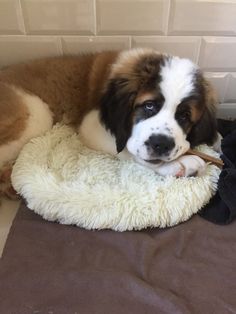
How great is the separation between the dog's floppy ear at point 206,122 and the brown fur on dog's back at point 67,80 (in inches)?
14.6

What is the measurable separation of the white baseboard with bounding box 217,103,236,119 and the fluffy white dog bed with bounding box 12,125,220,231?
0.44m

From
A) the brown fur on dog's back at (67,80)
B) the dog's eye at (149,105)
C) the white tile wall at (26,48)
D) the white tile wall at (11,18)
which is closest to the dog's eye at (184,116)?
the dog's eye at (149,105)

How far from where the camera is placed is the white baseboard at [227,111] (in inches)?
68.5

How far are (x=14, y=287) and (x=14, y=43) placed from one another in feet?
3.16

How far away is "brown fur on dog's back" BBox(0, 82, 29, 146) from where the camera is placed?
129 centimetres

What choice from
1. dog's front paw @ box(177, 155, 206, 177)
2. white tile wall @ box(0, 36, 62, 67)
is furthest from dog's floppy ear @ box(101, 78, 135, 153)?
white tile wall @ box(0, 36, 62, 67)

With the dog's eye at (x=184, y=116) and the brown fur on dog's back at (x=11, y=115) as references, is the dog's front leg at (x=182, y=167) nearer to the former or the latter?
the dog's eye at (x=184, y=116)

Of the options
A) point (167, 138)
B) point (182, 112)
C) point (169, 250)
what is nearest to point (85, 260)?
point (169, 250)

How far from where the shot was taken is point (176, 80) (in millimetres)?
1226

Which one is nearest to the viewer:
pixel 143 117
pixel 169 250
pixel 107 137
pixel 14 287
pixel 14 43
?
pixel 14 287

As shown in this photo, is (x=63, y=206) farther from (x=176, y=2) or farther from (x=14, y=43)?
(x=176, y=2)

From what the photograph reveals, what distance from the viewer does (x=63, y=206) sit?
1164mm

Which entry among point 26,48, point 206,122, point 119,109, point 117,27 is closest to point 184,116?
point 206,122

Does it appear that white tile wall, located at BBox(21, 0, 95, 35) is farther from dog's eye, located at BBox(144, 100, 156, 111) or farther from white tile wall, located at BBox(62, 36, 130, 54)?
dog's eye, located at BBox(144, 100, 156, 111)
